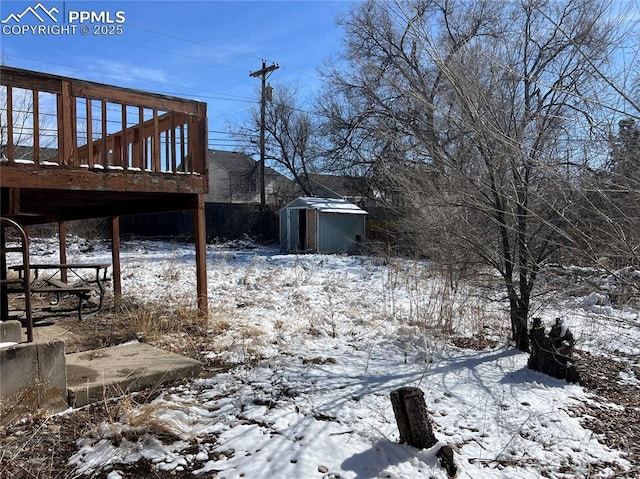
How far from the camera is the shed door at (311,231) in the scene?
17453 mm

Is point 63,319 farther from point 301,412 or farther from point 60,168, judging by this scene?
point 301,412

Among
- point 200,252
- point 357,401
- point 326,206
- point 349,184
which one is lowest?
point 357,401

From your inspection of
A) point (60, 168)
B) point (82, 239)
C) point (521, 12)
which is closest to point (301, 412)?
point (60, 168)

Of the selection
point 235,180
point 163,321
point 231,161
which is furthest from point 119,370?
point 231,161

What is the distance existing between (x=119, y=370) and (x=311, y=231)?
1379 cm

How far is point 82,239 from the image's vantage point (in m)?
17.0

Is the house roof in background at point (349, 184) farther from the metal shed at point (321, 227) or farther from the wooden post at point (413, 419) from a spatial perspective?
the wooden post at point (413, 419)

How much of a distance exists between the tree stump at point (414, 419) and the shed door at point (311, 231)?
14.4 meters

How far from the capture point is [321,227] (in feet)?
57.2

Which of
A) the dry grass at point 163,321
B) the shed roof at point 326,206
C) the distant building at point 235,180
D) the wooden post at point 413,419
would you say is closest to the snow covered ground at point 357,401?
the wooden post at point 413,419

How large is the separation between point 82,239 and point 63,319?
1184cm

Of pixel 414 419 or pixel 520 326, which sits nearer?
pixel 414 419

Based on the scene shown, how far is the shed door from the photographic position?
17.5 metres

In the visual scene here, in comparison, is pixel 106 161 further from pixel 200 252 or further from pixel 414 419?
pixel 414 419
